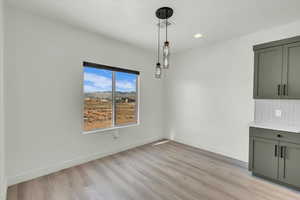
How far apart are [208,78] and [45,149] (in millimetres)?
3655

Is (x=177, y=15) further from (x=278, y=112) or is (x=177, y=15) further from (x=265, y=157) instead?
(x=265, y=157)

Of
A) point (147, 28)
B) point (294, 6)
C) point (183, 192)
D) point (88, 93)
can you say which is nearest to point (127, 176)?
point (183, 192)

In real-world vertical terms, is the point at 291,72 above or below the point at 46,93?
above

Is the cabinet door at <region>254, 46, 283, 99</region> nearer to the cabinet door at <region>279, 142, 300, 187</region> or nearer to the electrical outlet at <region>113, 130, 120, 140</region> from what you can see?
the cabinet door at <region>279, 142, 300, 187</region>

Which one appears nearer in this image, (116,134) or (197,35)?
(197,35)

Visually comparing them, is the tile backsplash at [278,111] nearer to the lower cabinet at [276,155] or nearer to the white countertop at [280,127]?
the white countertop at [280,127]

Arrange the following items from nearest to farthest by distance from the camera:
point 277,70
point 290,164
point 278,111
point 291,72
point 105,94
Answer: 1. point 290,164
2. point 291,72
3. point 277,70
4. point 278,111
5. point 105,94

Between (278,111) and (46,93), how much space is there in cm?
406

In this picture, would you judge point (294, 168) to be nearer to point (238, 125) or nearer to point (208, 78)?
point (238, 125)

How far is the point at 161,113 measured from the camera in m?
4.51

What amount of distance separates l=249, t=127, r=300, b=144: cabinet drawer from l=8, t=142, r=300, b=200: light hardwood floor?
0.73 meters

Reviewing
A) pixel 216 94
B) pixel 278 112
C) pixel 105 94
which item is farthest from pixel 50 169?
pixel 278 112

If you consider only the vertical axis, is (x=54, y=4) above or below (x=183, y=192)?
above

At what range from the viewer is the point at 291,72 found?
7.41 feet
